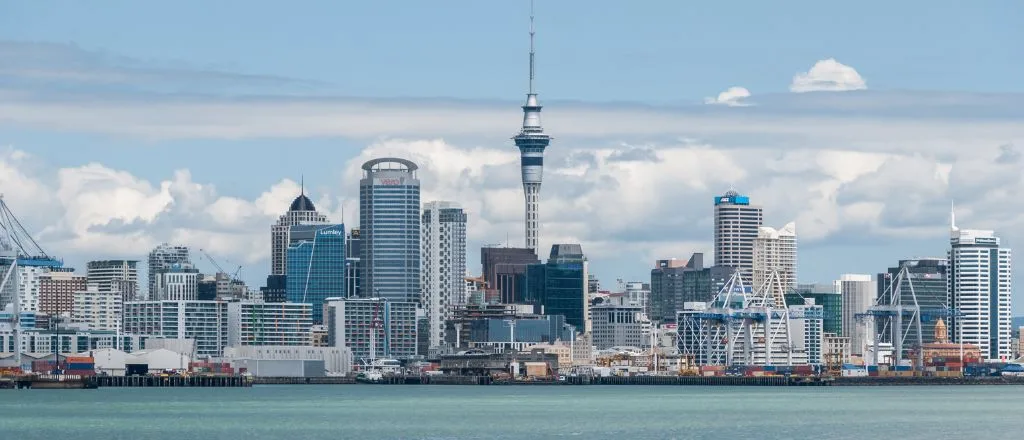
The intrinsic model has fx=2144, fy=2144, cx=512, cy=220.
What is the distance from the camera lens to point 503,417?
411 ft

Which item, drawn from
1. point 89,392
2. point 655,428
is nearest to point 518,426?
point 655,428

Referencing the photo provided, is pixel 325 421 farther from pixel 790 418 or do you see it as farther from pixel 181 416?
pixel 790 418

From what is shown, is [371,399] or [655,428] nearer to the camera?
[655,428]

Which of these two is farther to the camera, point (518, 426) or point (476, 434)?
point (518, 426)

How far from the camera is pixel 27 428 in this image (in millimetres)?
110625

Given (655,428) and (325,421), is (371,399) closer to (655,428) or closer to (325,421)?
(325,421)

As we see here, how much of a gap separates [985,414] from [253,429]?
4734 centimetres

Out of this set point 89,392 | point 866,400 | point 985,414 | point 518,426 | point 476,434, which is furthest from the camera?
point 89,392

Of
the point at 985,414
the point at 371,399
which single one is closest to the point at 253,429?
the point at 985,414

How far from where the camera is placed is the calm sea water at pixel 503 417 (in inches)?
4151

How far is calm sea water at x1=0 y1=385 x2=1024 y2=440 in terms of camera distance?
4151 inches

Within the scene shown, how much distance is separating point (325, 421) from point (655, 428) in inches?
806

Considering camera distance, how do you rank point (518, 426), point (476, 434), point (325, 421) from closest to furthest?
point (476, 434) < point (518, 426) < point (325, 421)

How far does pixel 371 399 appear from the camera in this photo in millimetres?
169875
